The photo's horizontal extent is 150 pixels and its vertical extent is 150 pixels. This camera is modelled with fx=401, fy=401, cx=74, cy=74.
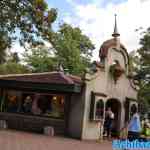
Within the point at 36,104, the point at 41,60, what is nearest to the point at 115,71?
the point at 36,104

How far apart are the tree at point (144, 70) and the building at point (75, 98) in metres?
9.78

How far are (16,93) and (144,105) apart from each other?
50.2ft

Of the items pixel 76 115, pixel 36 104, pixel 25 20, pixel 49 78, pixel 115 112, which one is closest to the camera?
pixel 25 20

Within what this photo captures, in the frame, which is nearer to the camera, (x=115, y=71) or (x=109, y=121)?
(x=109, y=121)

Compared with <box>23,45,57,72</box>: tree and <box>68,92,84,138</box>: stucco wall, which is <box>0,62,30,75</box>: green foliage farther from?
<box>68,92,84,138</box>: stucco wall

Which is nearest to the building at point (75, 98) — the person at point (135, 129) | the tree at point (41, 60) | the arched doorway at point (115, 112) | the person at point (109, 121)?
the arched doorway at point (115, 112)

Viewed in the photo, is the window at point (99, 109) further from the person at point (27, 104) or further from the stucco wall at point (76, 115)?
the person at point (27, 104)

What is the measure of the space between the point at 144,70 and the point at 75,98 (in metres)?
14.8

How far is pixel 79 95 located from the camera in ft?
80.2

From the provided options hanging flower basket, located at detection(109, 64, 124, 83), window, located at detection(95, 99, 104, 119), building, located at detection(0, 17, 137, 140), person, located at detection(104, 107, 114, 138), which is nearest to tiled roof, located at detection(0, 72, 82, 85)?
building, located at detection(0, 17, 137, 140)

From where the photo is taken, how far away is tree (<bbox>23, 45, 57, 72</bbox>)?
5166cm

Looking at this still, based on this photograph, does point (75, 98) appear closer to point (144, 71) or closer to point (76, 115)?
point (76, 115)

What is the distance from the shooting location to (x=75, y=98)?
24734 mm

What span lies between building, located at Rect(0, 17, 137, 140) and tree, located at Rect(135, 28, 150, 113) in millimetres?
9779
